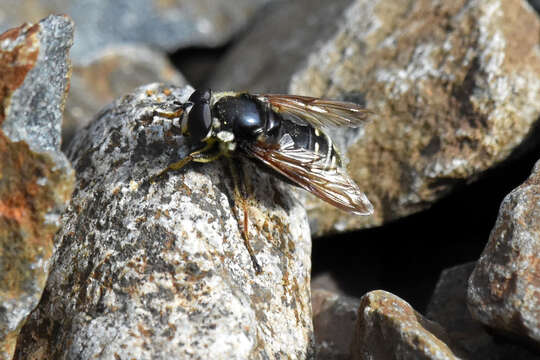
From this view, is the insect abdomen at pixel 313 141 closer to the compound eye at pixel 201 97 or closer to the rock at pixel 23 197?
the compound eye at pixel 201 97

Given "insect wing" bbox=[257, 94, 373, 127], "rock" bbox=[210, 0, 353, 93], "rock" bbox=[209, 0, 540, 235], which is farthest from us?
"rock" bbox=[210, 0, 353, 93]

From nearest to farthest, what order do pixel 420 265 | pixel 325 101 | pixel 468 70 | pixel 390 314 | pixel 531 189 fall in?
pixel 390 314
pixel 531 189
pixel 325 101
pixel 468 70
pixel 420 265

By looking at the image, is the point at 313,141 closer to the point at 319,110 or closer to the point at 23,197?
the point at 319,110

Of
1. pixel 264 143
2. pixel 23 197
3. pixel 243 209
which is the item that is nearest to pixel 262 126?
pixel 264 143

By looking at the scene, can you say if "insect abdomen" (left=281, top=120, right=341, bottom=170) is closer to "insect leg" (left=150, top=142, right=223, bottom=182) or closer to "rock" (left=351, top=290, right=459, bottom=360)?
"insect leg" (left=150, top=142, right=223, bottom=182)

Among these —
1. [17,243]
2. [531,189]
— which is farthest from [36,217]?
[531,189]

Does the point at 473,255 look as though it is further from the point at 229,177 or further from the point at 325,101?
the point at 229,177

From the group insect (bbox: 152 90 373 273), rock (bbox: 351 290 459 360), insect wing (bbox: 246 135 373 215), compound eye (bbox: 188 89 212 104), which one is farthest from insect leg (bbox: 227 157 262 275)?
rock (bbox: 351 290 459 360)
